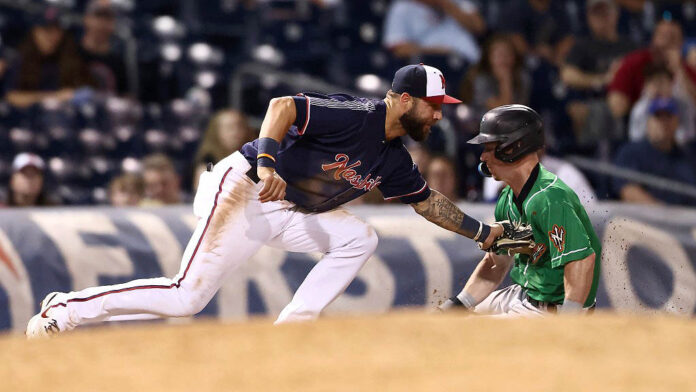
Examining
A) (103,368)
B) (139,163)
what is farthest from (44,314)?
(139,163)

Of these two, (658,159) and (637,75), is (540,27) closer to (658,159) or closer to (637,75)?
(637,75)

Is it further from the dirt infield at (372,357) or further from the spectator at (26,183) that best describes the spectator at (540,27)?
the dirt infield at (372,357)

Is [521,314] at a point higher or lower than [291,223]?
lower

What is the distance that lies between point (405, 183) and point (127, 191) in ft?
11.2

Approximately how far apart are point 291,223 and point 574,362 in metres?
1.73

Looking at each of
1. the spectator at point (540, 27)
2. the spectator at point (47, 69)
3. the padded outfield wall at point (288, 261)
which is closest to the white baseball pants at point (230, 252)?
the padded outfield wall at point (288, 261)

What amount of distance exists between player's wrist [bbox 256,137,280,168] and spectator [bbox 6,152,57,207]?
12.2 ft

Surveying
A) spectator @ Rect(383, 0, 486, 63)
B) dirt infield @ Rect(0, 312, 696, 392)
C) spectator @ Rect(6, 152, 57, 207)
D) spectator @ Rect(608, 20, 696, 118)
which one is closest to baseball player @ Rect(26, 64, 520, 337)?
dirt infield @ Rect(0, 312, 696, 392)

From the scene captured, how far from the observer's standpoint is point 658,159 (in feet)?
32.0

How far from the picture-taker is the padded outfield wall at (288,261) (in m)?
7.37

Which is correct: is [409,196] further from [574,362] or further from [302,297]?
[574,362]

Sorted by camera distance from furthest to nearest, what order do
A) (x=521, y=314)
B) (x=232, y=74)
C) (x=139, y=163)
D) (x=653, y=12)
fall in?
(x=653, y=12) → (x=232, y=74) → (x=139, y=163) → (x=521, y=314)

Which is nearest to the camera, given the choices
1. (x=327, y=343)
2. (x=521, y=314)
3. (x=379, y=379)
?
(x=379, y=379)

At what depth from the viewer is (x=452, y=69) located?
10805 mm
